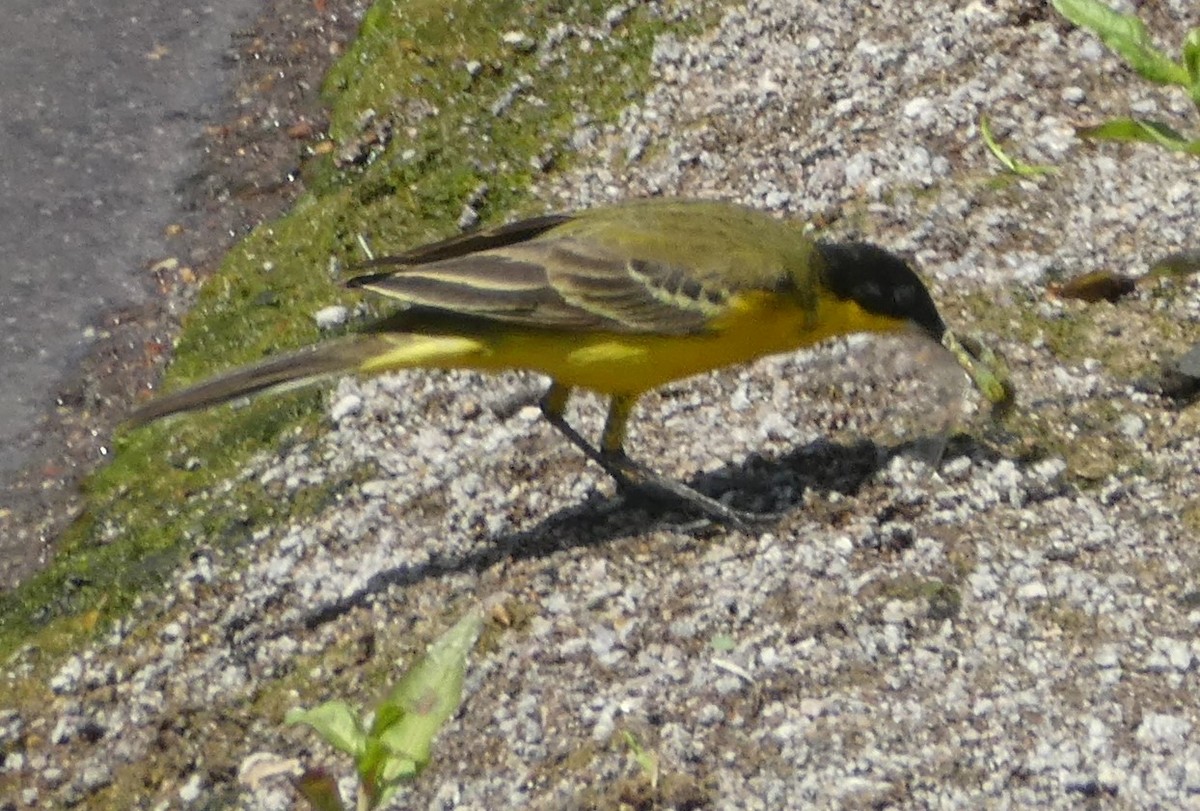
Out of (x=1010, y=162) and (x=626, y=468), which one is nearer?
(x=626, y=468)

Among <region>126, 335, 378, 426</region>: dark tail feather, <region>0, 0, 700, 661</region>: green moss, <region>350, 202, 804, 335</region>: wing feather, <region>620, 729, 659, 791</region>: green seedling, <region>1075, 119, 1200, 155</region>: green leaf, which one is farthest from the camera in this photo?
<region>0, 0, 700, 661</region>: green moss

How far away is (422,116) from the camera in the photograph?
7.28m

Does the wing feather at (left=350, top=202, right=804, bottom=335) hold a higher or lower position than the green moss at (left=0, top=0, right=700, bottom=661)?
higher

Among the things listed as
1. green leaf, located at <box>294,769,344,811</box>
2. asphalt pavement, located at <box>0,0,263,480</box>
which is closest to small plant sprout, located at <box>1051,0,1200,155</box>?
green leaf, located at <box>294,769,344,811</box>

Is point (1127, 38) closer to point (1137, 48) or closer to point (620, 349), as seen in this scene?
point (1137, 48)

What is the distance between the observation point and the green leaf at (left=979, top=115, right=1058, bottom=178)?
605 cm

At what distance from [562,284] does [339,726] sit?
2.06 metres

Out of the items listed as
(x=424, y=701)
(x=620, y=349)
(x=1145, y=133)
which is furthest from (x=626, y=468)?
(x=424, y=701)

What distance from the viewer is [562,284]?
5219 mm

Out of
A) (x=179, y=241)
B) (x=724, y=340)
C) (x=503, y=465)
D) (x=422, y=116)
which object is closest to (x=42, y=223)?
(x=179, y=241)

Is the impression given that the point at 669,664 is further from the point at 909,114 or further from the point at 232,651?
the point at 909,114

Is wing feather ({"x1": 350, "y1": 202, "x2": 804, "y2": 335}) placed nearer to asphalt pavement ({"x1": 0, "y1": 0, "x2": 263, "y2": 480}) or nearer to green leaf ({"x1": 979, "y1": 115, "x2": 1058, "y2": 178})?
green leaf ({"x1": 979, "y1": 115, "x2": 1058, "y2": 178})

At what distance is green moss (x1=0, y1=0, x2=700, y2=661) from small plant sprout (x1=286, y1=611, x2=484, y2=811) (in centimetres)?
213

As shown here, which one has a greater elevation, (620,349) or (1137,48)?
(1137,48)
